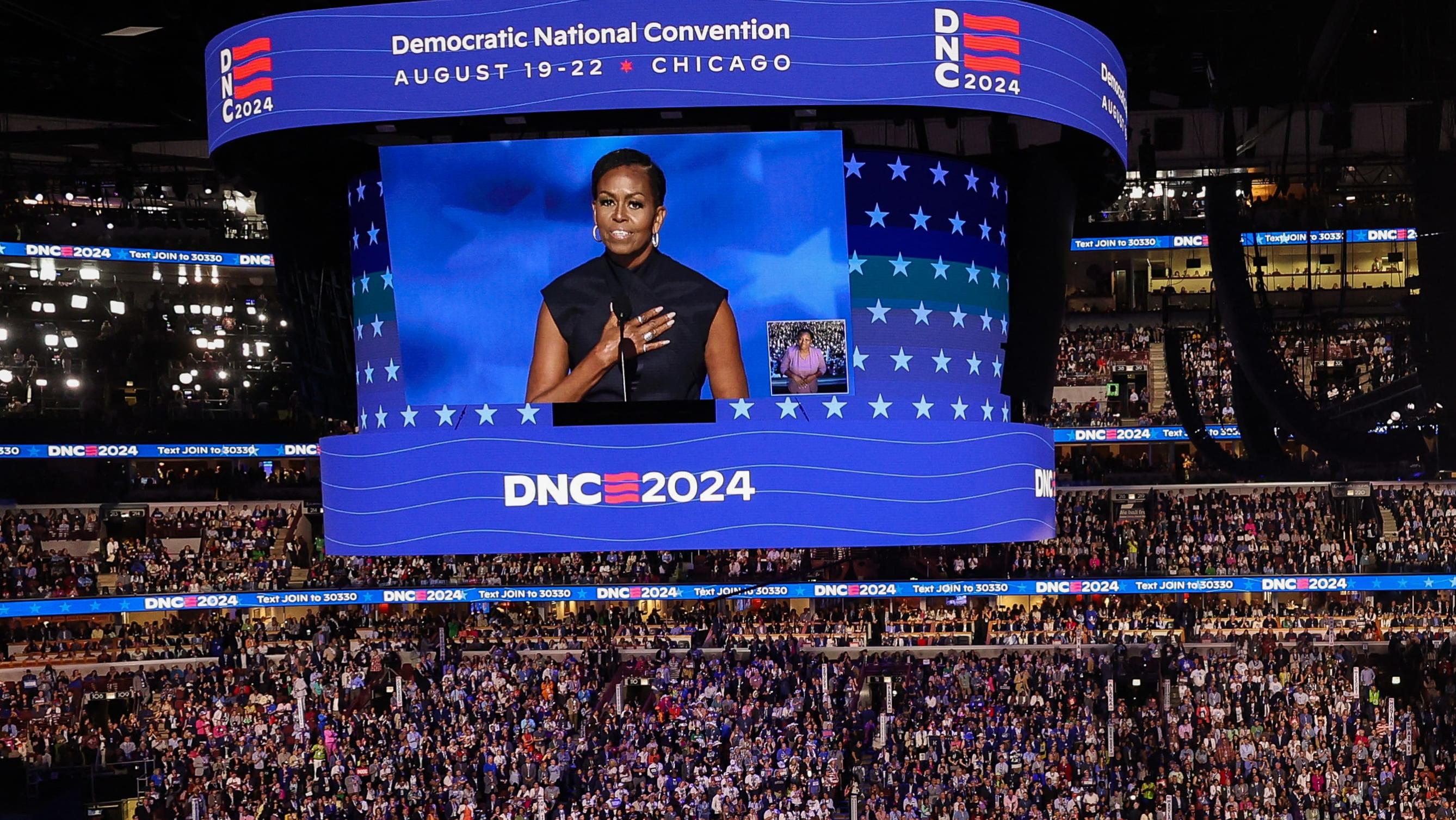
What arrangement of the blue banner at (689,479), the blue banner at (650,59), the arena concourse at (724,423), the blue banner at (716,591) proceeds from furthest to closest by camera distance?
the blue banner at (716,591) → the blue banner at (689,479) → the arena concourse at (724,423) → the blue banner at (650,59)

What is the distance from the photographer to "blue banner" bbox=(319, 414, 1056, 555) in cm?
2397

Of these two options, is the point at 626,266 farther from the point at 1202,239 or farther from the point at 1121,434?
the point at 1202,239

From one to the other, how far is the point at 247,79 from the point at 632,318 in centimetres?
684

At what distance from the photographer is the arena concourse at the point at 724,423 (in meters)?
23.7

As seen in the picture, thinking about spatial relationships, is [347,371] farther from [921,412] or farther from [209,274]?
[209,274]

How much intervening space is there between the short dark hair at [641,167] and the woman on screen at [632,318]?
11mm

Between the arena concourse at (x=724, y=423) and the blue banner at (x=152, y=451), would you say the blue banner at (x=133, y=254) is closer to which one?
the arena concourse at (x=724, y=423)

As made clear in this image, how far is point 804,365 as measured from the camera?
23.9m

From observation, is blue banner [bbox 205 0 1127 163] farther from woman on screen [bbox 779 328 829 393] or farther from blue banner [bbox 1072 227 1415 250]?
blue banner [bbox 1072 227 1415 250]

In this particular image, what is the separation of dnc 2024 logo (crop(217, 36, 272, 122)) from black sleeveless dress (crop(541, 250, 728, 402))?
16.7 ft

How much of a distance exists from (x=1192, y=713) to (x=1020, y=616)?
5.88 m

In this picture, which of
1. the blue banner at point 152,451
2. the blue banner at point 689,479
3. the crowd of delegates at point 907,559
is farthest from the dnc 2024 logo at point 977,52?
the blue banner at point 152,451

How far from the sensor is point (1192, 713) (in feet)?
100

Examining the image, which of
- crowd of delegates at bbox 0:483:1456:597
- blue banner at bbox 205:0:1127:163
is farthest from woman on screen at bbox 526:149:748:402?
crowd of delegates at bbox 0:483:1456:597
